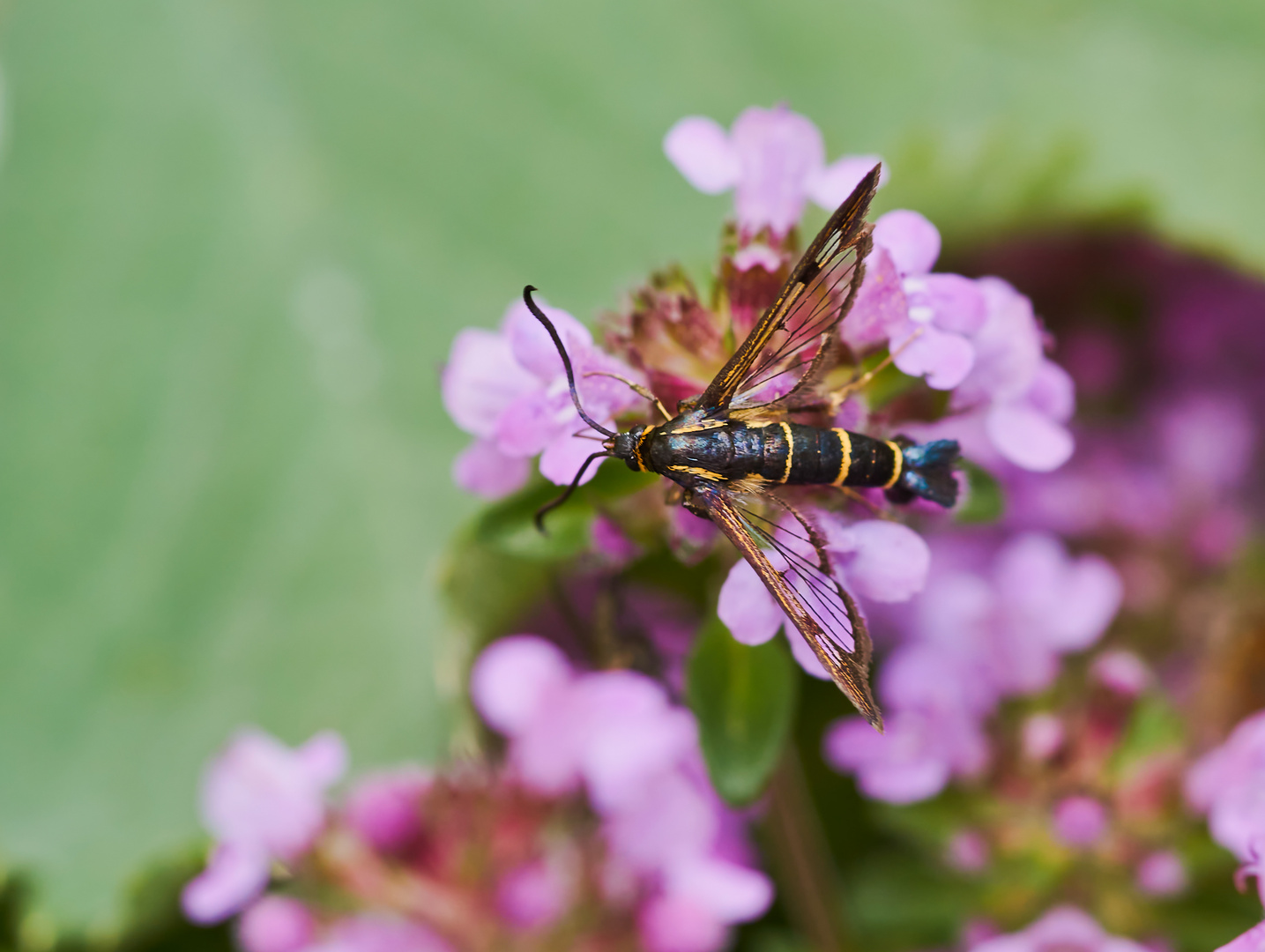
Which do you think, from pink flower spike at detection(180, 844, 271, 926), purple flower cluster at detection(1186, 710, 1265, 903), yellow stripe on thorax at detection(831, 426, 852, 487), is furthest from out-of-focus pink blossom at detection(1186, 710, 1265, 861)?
pink flower spike at detection(180, 844, 271, 926)

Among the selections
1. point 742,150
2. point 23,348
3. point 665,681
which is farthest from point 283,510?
point 742,150

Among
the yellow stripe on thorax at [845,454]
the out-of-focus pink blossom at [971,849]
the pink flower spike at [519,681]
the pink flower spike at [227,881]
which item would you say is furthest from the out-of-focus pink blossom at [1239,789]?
the pink flower spike at [227,881]

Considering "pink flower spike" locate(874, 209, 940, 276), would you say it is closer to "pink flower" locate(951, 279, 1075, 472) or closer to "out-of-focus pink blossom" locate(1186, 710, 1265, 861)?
"pink flower" locate(951, 279, 1075, 472)

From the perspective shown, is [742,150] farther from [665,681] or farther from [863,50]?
[863,50]

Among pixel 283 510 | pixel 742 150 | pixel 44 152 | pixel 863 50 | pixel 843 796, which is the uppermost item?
pixel 44 152

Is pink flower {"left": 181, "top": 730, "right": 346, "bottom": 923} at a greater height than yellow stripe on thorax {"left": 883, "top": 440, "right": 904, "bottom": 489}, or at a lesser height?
greater

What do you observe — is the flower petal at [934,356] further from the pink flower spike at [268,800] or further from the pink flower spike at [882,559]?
the pink flower spike at [268,800]

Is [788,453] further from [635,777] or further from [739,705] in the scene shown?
[635,777]
